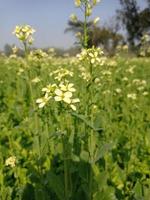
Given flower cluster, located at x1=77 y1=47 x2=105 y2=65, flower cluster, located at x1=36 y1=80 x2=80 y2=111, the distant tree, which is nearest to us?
flower cluster, located at x1=36 y1=80 x2=80 y2=111

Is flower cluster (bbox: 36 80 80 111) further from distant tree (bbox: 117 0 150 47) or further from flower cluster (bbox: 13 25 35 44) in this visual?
distant tree (bbox: 117 0 150 47)

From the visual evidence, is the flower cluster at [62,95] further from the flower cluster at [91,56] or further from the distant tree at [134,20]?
the distant tree at [134,20]

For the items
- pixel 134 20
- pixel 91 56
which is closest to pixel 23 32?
pixel 91 56

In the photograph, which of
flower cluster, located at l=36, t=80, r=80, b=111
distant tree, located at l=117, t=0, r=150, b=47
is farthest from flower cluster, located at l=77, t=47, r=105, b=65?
distant tree, located at l=117, t=0, r=150, b=47

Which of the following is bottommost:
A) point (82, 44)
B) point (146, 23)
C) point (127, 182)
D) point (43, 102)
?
point (127, 182)

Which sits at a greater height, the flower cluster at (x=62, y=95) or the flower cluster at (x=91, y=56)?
the flower cluster at (x=91, y=56)

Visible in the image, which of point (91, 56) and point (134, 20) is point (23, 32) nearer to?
point (91, 56)

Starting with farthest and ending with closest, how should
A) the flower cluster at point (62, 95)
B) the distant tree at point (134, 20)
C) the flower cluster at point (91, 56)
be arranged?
the distant tree at point (134, 20) → the flower cluster at point (91, 56) → the flower cluster at point (62, 95)

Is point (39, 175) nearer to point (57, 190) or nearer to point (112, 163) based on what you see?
point (57, 190)

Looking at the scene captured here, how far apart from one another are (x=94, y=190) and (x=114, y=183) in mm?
707

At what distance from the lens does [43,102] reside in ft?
7.61

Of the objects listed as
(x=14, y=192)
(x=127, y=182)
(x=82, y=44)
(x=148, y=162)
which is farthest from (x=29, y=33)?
(x=148, y=162)

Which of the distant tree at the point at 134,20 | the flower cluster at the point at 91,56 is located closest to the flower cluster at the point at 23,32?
the flower cluster at the point at 91,56

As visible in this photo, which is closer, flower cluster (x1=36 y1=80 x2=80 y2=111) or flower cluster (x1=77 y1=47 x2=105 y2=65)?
flower cluster (x1=36 y1=80 x2=80 y2=111)
